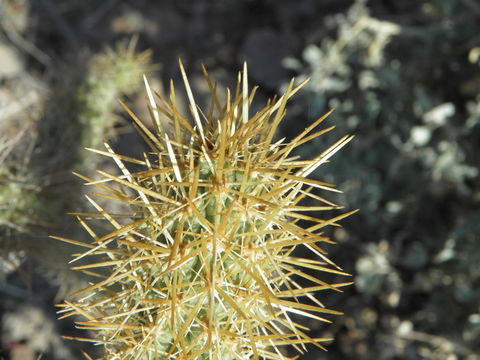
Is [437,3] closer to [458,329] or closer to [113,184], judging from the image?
[458,329]

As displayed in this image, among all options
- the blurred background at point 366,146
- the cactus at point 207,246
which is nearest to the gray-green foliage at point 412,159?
the blurred background at point 366,146

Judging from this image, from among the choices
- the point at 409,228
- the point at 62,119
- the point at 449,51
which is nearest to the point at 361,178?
the point at 409,228

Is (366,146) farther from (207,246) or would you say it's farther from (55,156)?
(207,246)

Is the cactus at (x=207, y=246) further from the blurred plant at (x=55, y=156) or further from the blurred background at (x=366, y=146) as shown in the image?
the blurred background at (x=366, y=146)

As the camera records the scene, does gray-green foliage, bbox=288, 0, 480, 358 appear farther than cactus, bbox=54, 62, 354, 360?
Yes

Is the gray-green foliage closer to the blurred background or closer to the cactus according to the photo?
the blurred background

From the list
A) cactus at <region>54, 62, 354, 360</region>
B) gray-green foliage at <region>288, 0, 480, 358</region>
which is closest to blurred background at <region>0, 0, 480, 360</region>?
gray-green foliage at <region>288, 0, 480, 358</region>

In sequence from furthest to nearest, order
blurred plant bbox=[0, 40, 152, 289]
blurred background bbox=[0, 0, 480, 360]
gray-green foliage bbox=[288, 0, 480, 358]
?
gray-green foliage bbox=[288, 0, 480, 358] → blurred background bbox=[0, 0, 480, 360] → blurred plant bbox=[0, 40, 152, 289]
